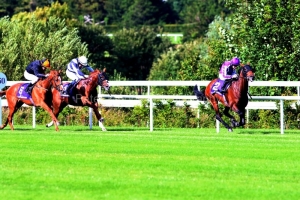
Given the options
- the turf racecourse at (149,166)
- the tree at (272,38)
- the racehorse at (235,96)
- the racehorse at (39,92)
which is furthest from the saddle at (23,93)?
the tree at (272,38)

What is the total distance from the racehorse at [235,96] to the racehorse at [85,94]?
2198 millimetres

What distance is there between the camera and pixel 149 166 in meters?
14.5

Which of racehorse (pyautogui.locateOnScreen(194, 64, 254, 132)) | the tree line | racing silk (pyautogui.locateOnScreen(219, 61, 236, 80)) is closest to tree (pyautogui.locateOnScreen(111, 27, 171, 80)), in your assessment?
the tree line

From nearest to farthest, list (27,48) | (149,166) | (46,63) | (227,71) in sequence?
1. (149,166)
2. (227,71)
3. (46,63)
4. (27,48)

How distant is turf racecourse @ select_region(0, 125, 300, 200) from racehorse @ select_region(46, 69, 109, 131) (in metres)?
2.69

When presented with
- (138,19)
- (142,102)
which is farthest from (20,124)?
(138,19)

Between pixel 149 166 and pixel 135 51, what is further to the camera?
pixel 135 51

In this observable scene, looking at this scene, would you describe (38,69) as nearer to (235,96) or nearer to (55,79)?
(55,79)

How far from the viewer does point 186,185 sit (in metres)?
12.6

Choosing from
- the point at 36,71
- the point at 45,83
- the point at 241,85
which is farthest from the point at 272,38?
the point at 45,83

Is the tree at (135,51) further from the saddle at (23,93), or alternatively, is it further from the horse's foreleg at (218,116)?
the horse's foreleg at (218,116)

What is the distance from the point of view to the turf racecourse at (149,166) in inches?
476

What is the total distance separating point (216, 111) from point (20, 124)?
625 cm

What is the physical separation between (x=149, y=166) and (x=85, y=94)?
951cm
